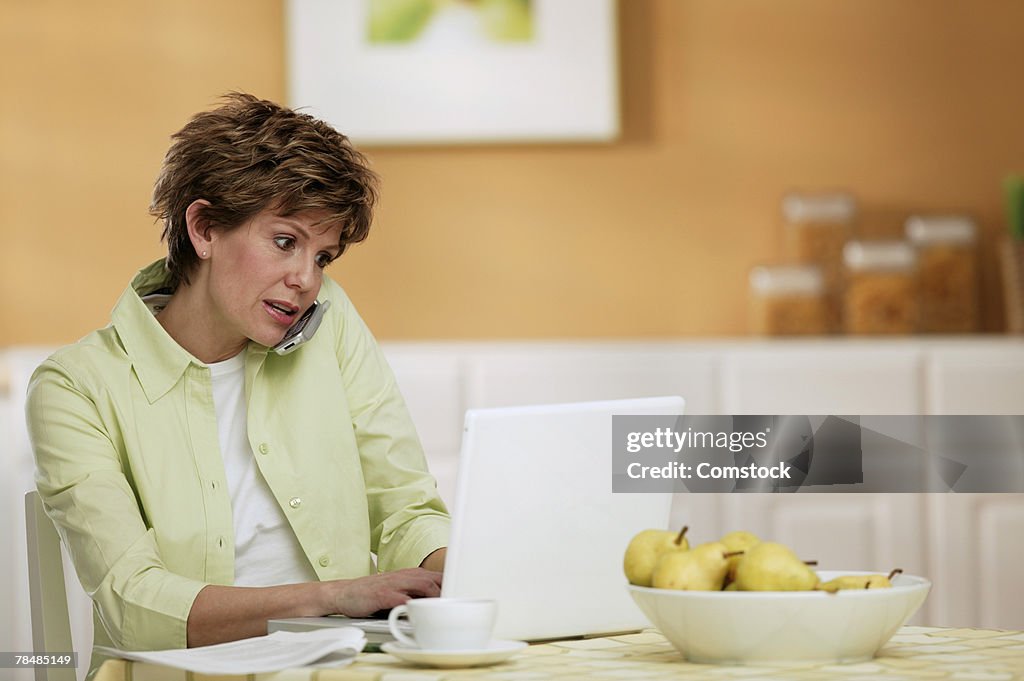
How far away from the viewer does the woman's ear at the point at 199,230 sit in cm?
181

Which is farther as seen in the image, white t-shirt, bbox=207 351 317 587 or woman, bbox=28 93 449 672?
white t-shirt, bbox=207 351 317 587

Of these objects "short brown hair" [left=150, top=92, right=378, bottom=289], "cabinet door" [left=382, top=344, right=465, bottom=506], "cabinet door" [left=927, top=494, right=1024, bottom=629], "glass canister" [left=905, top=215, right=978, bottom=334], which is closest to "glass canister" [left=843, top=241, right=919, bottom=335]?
"glass canister" [left=905, top=215, right=978, bottom=334]

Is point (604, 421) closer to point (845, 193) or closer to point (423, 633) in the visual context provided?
point (423, 633)

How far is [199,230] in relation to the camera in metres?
1.82

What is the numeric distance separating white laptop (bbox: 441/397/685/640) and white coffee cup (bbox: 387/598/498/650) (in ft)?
0.25

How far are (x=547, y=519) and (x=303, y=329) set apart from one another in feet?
2.13

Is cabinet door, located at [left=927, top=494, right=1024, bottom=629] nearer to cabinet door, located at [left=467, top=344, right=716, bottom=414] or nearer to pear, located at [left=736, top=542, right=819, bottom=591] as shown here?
cabinet door, located at [left=467, top=344, right=716, bottom=414]

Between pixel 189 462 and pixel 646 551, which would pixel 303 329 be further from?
pixel 646 551

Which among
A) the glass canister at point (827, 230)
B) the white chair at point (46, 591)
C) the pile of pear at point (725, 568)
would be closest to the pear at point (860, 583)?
the pile of pear at point (725, 568)

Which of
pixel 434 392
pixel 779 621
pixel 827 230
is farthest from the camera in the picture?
pixel 827 230

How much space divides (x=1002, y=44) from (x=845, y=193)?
585 mm

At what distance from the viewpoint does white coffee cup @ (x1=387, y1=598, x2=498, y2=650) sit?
3.89ft

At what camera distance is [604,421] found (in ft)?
4.36

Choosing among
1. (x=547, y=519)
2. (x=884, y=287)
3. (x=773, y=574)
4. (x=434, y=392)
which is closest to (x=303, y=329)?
(x=547, y=519)
